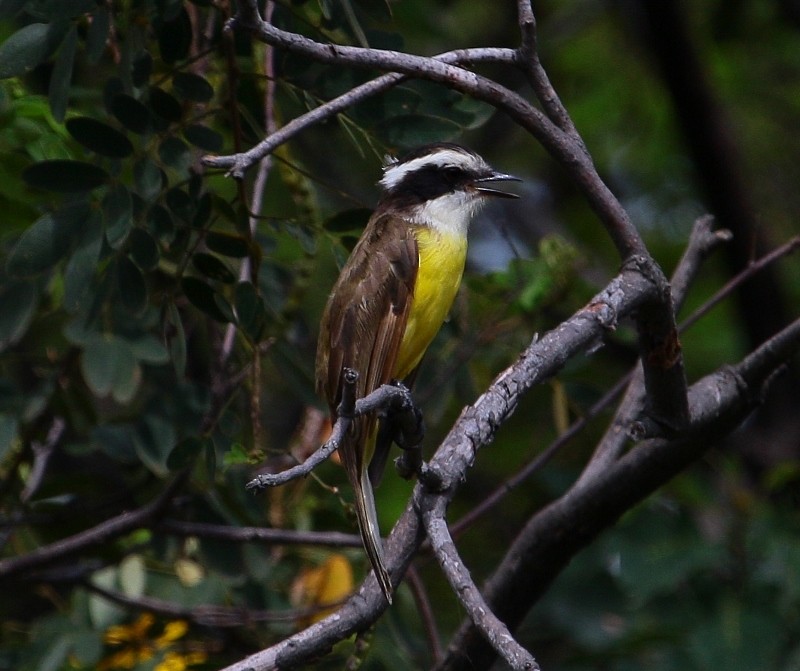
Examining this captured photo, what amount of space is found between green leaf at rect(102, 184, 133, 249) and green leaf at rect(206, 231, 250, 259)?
239mm

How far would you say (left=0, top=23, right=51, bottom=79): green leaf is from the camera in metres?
3.17

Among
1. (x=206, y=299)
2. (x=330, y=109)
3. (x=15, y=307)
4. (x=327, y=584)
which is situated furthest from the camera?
(x=327, y=584)

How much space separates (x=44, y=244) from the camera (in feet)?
11.3

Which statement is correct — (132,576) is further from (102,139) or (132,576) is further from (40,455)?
(102,139)

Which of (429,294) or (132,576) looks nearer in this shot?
(429,294)

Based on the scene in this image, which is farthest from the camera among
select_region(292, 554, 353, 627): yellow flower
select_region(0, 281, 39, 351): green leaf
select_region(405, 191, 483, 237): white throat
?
select_region(292, 554, 353, 627): yellow flower

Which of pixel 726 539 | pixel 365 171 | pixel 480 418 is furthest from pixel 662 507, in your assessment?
pixel 365 171

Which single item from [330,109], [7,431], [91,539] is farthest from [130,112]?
[91,539]

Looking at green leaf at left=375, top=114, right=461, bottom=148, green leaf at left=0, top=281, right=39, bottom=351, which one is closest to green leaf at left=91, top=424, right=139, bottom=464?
green leaf at left=0, top=281, right=39, bottom=351

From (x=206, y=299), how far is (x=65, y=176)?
1.73 feet

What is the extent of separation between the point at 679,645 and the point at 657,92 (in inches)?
179

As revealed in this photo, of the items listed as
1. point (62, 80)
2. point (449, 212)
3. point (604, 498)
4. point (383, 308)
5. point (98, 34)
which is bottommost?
point (604, 498)

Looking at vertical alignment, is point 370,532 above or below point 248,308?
below

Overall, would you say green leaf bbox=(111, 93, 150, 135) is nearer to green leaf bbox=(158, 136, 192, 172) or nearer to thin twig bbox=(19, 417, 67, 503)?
green leaf bbox=(158, 136, 192, 172)
